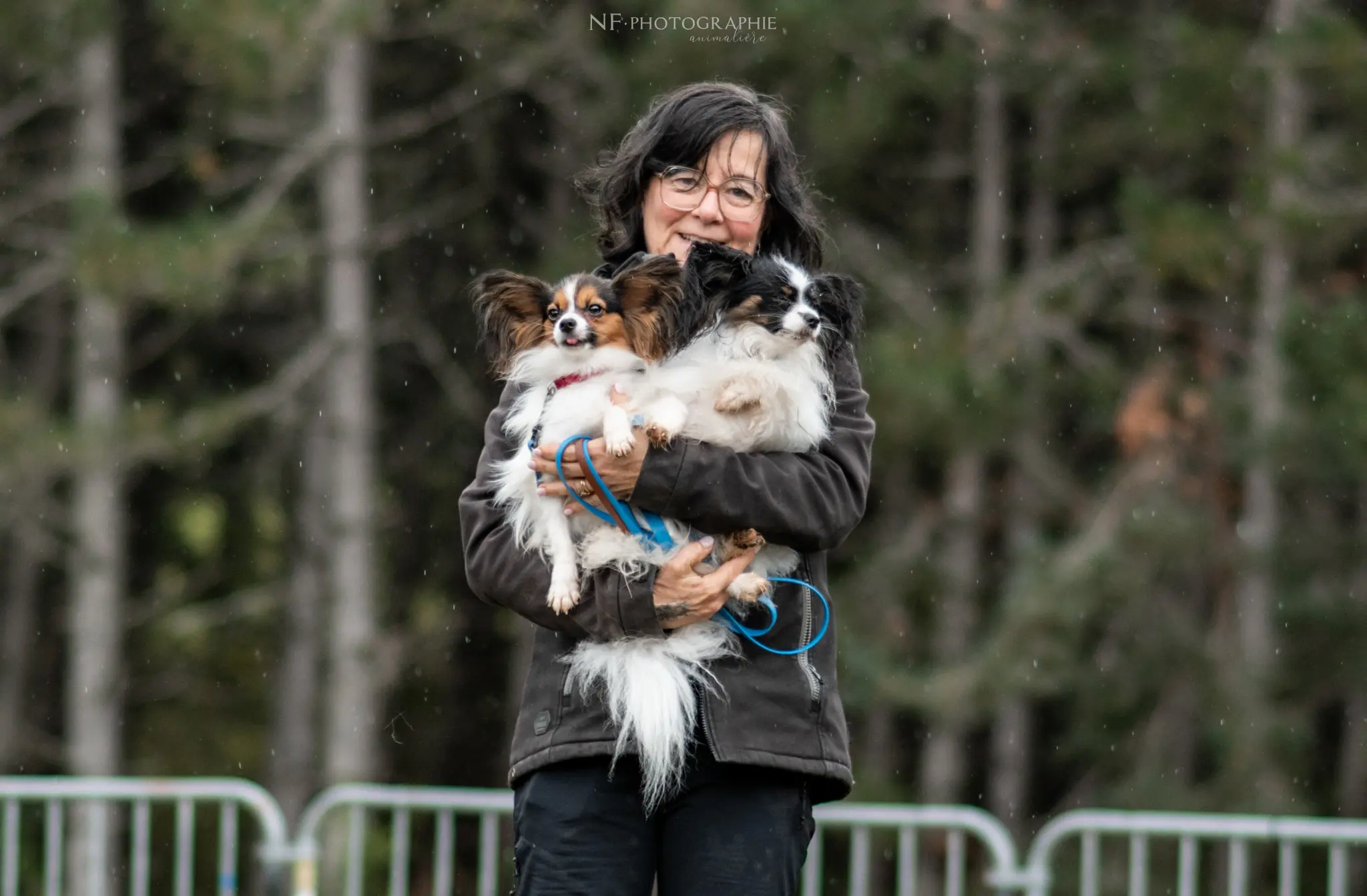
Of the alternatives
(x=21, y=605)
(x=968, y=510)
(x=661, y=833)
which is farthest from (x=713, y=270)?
(x=21, y=605)

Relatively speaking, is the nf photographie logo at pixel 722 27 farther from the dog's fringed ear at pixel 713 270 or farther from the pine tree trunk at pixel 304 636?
the dog's fringed ear at pixel 713 270

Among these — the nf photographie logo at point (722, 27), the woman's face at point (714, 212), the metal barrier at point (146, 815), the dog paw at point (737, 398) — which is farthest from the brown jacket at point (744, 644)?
the nf photographie logo at point (722, 27)

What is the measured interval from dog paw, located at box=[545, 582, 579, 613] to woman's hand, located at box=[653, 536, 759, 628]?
14cm

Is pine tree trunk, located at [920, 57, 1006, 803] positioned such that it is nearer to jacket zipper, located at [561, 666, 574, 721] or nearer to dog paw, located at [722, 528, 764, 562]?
dog paw, located at [722, 528, 764, 562]

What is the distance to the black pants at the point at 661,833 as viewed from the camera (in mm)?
2777

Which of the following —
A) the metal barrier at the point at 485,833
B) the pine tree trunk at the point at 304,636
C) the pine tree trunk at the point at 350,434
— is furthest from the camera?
the pine tree trunk at the point at 304,636

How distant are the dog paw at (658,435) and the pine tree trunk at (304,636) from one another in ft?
37.0

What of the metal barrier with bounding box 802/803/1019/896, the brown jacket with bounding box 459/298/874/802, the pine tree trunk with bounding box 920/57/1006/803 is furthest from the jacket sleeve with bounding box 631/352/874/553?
the pine tree trunk with bounding box 920/57/1006/803

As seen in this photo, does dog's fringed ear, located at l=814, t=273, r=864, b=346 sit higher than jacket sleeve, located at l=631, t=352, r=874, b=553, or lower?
higher

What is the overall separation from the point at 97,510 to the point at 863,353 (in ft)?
21.7

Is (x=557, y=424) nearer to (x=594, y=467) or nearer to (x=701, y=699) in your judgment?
(x=594, y=467)

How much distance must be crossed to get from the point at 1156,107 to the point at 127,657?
10.9 meters

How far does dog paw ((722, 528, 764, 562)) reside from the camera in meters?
3.04

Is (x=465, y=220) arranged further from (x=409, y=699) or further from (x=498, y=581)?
(x=498, y=581)
